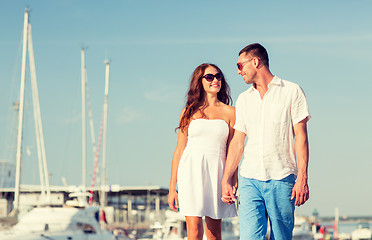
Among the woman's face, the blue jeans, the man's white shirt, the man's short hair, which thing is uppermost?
the man's short hair

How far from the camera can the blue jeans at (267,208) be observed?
4723 millimetres

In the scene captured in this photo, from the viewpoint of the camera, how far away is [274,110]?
192 inches

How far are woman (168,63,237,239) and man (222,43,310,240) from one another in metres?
0.89

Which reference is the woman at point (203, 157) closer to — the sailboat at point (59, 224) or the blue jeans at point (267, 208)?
the blue jeans at point (267, 208)

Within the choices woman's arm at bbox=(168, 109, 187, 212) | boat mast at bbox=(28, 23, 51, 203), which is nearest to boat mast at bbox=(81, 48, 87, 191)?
boat mast at bbox=(28, 23, 51, 203)

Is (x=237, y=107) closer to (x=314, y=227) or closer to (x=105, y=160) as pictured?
(x=105, y=160)

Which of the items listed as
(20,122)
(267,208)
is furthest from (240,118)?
(20,122)

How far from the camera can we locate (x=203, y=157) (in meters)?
5.91

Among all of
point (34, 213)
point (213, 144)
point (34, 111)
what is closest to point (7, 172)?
point (34, 111)

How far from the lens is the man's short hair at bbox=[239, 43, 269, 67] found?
510cm

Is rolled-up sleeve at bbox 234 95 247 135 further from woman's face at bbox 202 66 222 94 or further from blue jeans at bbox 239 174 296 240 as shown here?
woman's face at bbox 202 66 222 94

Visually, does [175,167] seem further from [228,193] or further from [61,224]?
[61,224]

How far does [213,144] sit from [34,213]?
2526 centimetres

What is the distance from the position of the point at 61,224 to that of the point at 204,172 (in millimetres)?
24456
